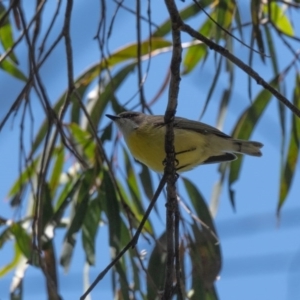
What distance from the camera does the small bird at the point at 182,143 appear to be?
9.88 ft

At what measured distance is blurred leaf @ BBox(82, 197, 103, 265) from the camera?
3.23 m

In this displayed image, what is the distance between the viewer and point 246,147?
3.28 m

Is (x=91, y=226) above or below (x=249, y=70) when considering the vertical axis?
below

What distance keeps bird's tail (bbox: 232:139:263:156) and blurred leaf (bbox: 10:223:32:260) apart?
95 centimetres

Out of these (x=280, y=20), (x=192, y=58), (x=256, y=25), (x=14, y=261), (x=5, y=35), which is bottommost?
(x=14, y=261)

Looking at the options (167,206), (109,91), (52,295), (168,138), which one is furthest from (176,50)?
(109,91)

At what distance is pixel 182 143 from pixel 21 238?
2.66 feet

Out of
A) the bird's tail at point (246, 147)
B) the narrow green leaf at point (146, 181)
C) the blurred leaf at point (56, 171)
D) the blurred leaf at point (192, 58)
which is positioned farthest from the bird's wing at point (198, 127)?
the blurred leaf at point (192, 58)

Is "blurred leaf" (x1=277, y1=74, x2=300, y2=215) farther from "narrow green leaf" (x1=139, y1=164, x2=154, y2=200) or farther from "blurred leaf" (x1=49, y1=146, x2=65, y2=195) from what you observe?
"blurred leaf" (x1=49, y1=146, x2=65, y2=195)

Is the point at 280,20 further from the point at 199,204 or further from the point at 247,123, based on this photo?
the point at 199,204

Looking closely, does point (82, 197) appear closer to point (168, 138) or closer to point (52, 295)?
point (52, 295)

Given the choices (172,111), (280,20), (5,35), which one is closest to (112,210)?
(5,35)

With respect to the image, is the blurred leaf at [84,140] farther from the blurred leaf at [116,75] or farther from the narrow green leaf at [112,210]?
the narrow green leaf at [112,210]

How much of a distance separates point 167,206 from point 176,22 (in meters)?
0.48
